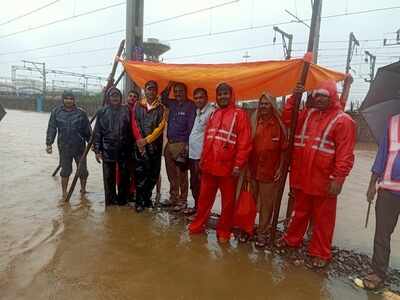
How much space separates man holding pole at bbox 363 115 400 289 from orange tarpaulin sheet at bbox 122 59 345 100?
1363mm

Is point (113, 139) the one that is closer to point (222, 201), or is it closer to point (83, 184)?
point (83, 184)

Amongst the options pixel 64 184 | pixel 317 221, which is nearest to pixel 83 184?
pixel 64 184

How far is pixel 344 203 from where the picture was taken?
7.28 meters

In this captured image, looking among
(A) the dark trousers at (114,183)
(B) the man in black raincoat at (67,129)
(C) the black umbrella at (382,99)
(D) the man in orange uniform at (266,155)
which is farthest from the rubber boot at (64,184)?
(C) the black umbrella at (382,99)

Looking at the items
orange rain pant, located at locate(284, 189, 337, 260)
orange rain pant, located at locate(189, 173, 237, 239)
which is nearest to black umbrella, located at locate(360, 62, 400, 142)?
orange rain pant, located at locate(284, 189, 337, 260)

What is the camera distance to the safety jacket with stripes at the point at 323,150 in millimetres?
3734

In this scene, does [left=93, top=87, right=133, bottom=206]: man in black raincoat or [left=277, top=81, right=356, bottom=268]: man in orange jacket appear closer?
[left=277, top=81, right=356, bottom=268]: man in orange jacket

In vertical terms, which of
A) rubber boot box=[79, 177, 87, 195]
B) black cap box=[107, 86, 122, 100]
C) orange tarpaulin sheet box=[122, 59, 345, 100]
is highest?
orange tarpaulin sheet box=[122, 59, 345, 100]

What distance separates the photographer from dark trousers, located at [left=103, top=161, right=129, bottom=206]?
568cm

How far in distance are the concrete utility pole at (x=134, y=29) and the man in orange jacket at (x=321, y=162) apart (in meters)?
4.05

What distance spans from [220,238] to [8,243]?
2.43 m

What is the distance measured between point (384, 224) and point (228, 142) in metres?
1.83

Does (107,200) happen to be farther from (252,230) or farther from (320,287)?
(320,287)

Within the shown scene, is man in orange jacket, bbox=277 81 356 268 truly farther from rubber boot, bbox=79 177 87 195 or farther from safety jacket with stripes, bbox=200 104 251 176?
rubber boot, bbox=79 177 87 195
